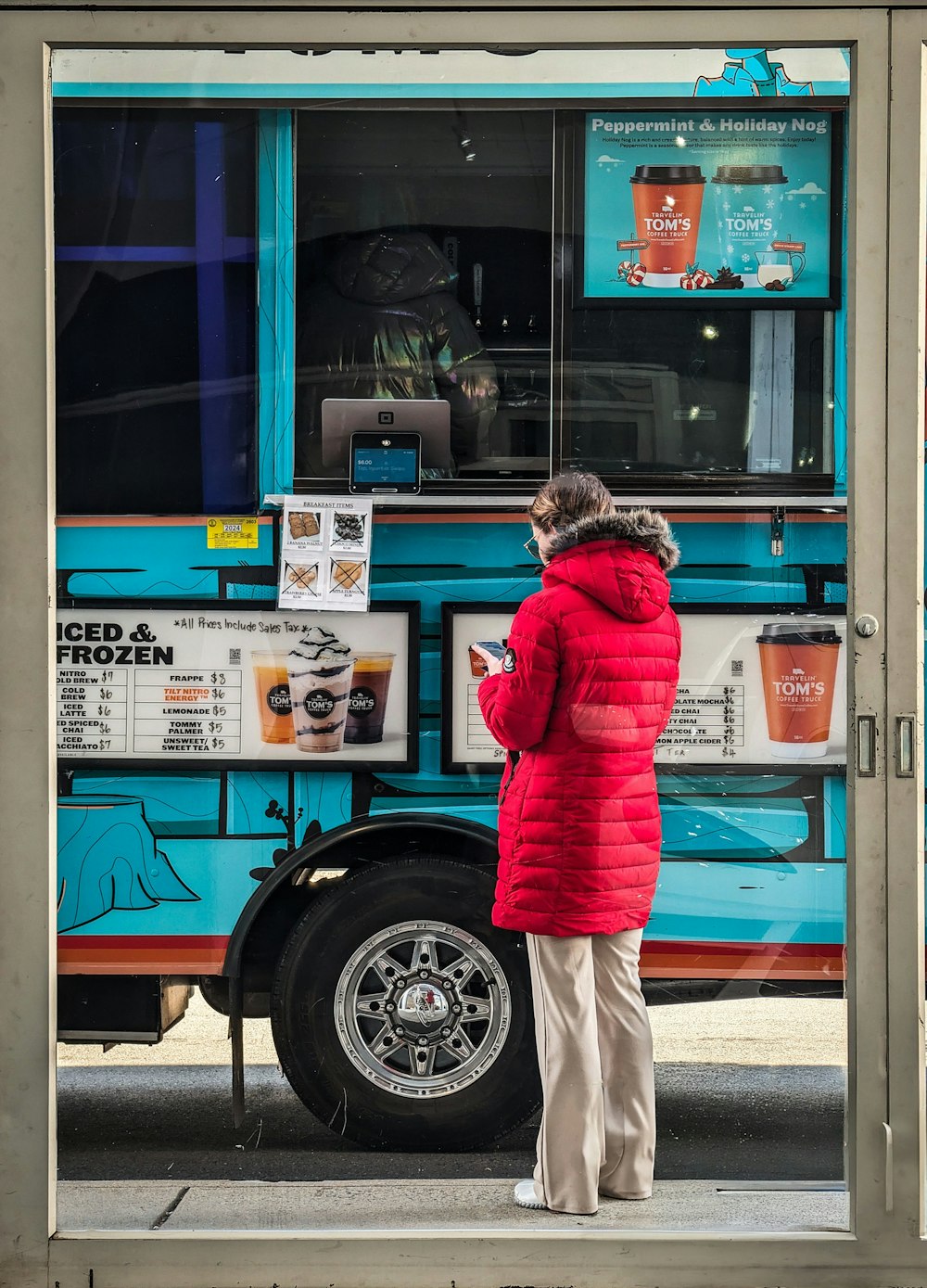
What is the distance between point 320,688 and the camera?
12.8 ft

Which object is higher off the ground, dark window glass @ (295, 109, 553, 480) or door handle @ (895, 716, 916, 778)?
dark window glass @ (295, 109, 553, 480)

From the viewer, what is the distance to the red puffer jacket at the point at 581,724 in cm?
330

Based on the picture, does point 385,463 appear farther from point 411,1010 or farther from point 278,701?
point 411,1010

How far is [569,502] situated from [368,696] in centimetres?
83

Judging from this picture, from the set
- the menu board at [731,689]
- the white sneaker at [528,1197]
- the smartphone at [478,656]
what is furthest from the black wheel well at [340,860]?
the white sneaker at [528,1197]

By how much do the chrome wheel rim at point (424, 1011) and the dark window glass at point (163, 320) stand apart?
1.29 m

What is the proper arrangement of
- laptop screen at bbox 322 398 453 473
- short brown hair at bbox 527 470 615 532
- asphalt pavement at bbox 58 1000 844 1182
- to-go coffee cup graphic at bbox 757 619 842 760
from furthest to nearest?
laptop screen at bbox 322 398 453 473
to-go coffee cup graphic at bbox 757 619 842 760
asphalt pavement at bbox 58 1000 844 1182
short brown hair at bbox 527 470 615 532

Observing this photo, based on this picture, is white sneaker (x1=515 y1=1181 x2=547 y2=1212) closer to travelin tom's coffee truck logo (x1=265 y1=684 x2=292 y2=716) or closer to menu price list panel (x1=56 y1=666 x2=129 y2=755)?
travelin tom's coffee truck logo (x1=265 y1=684 x2=292 y2=716)

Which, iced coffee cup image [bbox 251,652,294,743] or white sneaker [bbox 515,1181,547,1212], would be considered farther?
iced coffee cup image [bbox 251,652,294,743]

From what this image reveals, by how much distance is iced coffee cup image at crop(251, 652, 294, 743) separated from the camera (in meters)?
3.88

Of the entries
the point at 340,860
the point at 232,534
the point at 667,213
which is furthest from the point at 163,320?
the point at 340,860

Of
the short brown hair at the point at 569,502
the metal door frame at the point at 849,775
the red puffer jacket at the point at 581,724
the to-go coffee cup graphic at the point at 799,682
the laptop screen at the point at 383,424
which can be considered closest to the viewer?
the metal door frame at the point at 849,775

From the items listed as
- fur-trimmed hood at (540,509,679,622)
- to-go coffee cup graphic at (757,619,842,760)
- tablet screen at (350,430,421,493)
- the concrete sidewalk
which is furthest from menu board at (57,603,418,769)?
the concrete sidewalk

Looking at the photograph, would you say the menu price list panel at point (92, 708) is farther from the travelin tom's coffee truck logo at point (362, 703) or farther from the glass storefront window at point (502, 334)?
the glass storefront window at point (502, 334)
